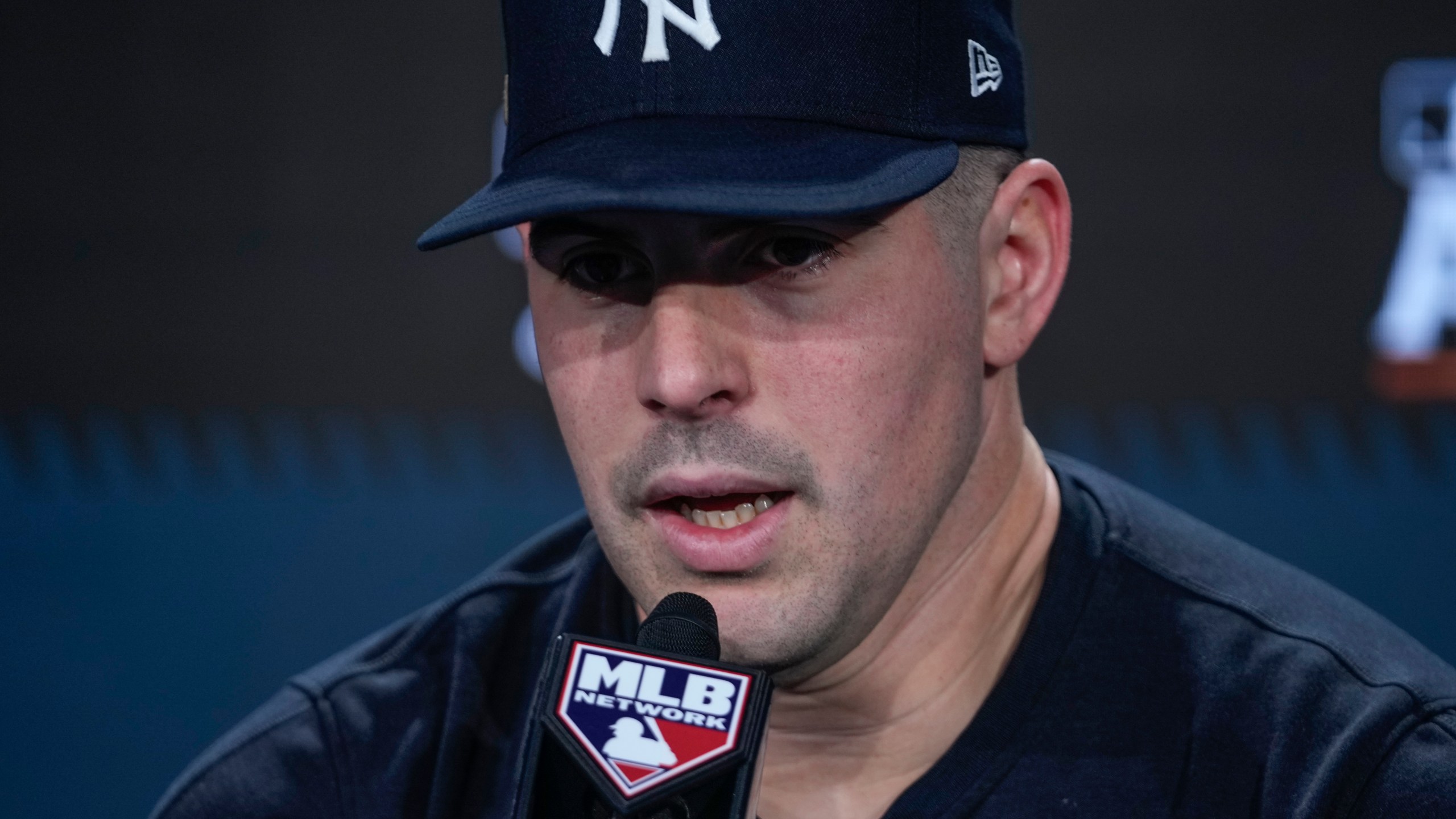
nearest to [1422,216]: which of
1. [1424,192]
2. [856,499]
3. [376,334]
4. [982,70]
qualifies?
[1424,192]

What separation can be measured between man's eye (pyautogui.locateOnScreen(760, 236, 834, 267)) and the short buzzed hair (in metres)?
0.09

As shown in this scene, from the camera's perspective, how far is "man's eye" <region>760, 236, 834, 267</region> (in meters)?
Answer: 0.94

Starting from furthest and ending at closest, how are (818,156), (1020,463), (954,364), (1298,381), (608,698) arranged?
(1298,381) → (1020,463) → (954,364) → (818,156) → (608,698)

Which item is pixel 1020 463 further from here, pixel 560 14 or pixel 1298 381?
pixel 1298 381

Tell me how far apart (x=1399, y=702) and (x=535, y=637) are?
70 centimetres

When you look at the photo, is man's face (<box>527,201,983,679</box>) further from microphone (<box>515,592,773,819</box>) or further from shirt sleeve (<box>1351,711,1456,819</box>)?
shirt sleeve (<box>1351,711,1456,819</box>)

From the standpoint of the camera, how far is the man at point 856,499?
3.02 feet

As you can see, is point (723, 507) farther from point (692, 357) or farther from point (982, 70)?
point (982, 70)

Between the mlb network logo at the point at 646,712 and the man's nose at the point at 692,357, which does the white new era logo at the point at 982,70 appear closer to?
the man's nose at the point at 692,357

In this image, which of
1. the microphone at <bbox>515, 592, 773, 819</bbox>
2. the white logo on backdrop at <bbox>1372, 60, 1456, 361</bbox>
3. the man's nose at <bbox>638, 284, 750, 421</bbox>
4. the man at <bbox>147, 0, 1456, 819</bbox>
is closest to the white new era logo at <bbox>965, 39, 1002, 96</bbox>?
the man at <bbox>147, 0, 1456, 819</bbox>

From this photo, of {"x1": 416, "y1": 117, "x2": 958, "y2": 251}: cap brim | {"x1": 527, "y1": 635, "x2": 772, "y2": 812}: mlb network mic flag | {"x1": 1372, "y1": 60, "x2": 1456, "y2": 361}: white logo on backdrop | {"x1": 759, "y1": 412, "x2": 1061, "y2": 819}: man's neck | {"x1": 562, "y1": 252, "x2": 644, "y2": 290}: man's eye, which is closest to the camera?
{"x1": 527, "y1": 635, "x2": 772, "y2": 812}: mlb network mic flag

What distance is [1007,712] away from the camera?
Result: 3.49 ft

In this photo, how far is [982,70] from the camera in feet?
3.33

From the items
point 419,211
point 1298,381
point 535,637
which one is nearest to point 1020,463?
point 535,637
